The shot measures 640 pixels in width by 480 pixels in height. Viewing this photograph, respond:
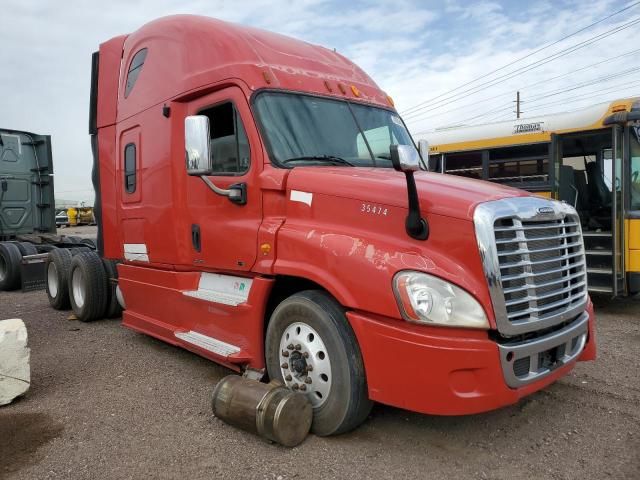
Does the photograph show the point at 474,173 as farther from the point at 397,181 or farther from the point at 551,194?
the point at 397,181

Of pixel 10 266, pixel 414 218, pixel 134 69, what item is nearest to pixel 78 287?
pixel 134 69

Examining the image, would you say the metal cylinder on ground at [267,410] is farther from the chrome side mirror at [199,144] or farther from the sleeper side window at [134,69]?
the sleeper side window at [134,69]

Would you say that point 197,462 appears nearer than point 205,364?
Yes

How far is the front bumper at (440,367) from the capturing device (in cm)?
305

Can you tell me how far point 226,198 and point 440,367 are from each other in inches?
88.9

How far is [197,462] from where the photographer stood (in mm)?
3328

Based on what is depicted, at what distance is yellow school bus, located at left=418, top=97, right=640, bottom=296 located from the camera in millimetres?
7430

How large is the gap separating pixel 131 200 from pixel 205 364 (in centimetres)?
201

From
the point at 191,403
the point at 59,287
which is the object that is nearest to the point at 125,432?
the point at 191,403

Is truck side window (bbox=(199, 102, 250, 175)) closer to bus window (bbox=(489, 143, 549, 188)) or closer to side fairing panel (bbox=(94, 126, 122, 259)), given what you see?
side fairing panel (bbox=(94, 126, 122, 259))

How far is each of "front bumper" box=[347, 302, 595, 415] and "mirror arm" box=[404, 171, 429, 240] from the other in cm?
56

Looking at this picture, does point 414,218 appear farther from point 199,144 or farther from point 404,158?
point 199,144

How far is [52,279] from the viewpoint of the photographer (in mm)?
8414

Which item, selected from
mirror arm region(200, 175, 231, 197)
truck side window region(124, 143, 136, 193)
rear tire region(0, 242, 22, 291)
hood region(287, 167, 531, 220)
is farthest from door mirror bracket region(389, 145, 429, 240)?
rear tire region(0, 242, 22, 291)
